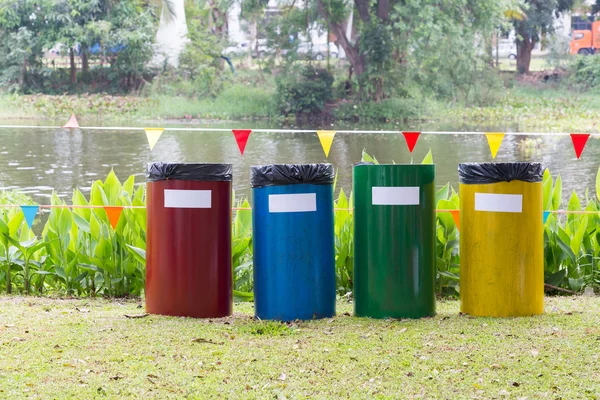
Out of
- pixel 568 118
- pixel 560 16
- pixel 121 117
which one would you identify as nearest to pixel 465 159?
pixel 568 118

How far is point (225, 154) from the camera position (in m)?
19.7

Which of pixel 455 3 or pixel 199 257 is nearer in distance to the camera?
pixel 199 257

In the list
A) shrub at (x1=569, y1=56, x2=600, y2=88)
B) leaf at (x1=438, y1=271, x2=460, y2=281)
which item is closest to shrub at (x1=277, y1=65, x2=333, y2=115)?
shrub at (x1=569, y1=56, x2=600, y2=88)

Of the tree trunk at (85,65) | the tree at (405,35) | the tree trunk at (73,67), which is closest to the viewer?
the tree at (405,35)

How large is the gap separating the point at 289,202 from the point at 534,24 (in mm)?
37349

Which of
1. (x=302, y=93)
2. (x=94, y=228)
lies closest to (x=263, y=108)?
(x=302, y=93)

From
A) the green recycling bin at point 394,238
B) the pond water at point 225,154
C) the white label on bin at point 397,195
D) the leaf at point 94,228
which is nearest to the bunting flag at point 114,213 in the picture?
the leaf at point 94,228

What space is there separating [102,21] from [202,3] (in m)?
6.02

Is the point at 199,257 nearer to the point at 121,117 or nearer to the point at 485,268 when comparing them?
the point at 485,268

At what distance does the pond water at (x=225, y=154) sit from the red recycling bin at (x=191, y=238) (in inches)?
341

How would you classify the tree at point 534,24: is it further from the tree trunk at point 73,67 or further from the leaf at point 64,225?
the leaf at point 64,225

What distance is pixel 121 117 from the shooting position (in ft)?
106

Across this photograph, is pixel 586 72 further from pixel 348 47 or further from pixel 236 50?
pixel 236 50

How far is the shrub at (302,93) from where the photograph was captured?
3244 centimetres
